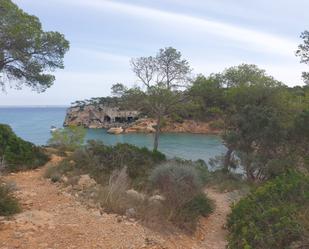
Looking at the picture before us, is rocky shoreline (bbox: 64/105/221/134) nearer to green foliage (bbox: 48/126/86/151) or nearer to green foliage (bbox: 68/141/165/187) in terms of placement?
green foliage (bbox: 48/126/86/151)

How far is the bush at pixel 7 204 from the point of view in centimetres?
654

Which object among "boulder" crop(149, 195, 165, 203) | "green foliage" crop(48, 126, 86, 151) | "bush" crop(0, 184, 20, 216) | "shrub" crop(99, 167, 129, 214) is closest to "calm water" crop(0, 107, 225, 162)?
"green foliage" crop(48, 126, 86, 151)

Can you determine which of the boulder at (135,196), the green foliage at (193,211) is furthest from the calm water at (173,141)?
the boulder at (135,196)

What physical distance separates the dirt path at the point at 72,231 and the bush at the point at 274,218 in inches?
43.0

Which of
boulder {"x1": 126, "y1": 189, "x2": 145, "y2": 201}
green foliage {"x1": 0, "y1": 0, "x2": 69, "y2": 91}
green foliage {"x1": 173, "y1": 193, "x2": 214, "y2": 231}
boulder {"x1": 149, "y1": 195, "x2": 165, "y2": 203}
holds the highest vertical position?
green foliage {"x1": 0, "y1": 0, "x2": 69, "y2": 91}

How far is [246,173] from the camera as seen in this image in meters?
16.2

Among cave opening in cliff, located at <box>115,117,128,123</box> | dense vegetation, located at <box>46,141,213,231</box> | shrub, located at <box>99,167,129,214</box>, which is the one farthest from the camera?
cave opening in cliff, located at <box>115,117,128,123</box>

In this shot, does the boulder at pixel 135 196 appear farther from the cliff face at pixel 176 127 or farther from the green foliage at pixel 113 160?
the cliff face at pixel 176 127

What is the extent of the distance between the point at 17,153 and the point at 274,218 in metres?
9.68

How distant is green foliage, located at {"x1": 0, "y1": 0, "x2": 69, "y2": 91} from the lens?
46.4 feet

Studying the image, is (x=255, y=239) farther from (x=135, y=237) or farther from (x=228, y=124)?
(x=228, y=124)

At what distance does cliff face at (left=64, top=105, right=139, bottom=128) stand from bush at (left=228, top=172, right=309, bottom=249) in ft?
205

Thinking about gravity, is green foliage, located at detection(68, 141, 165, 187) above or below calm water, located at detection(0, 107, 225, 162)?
above

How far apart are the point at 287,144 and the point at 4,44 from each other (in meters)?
11.9
